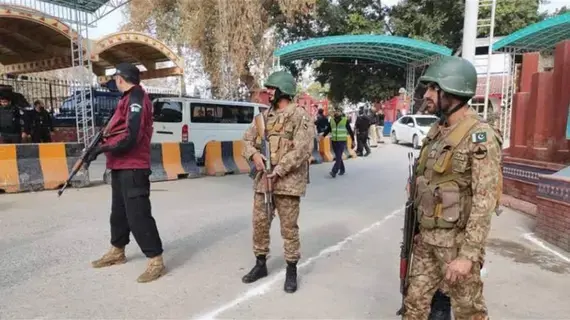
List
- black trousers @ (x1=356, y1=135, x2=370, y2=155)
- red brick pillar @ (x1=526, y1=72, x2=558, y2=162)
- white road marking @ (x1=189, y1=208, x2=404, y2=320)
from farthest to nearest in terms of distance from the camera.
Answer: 1. black trousers @ (x1=356, y1=135, x2=370, y2=155)
2. red brick pillar @ (x1=526, y1=72, x2=558, y2=162)
3. white road marking @ (x1=189, y1=208, x2=404, y2=320)

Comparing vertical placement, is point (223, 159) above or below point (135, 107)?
below

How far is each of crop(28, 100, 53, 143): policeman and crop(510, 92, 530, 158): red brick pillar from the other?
35.5 ft

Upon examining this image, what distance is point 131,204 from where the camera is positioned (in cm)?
356

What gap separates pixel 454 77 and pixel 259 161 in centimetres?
172

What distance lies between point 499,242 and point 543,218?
0.60 m

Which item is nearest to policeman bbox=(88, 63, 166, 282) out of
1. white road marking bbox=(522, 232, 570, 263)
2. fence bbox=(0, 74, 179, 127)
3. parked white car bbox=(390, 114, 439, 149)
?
white road marking bbox=(522, 232, 570, 263)

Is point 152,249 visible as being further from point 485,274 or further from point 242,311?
point 485,274

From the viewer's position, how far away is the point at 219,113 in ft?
37.5

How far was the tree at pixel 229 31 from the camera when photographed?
18.0 meters

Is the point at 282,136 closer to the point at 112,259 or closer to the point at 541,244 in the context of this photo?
the point at 112,259

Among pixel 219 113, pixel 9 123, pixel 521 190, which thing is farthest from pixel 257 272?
pixel 9 123

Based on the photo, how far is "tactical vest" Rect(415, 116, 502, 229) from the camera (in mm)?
2133

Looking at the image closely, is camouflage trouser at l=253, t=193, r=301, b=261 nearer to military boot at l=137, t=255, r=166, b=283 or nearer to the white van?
military boot at l=137, t=255, r=166, b=283

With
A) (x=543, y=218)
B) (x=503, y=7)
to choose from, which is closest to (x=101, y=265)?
(x=543, y=218)
